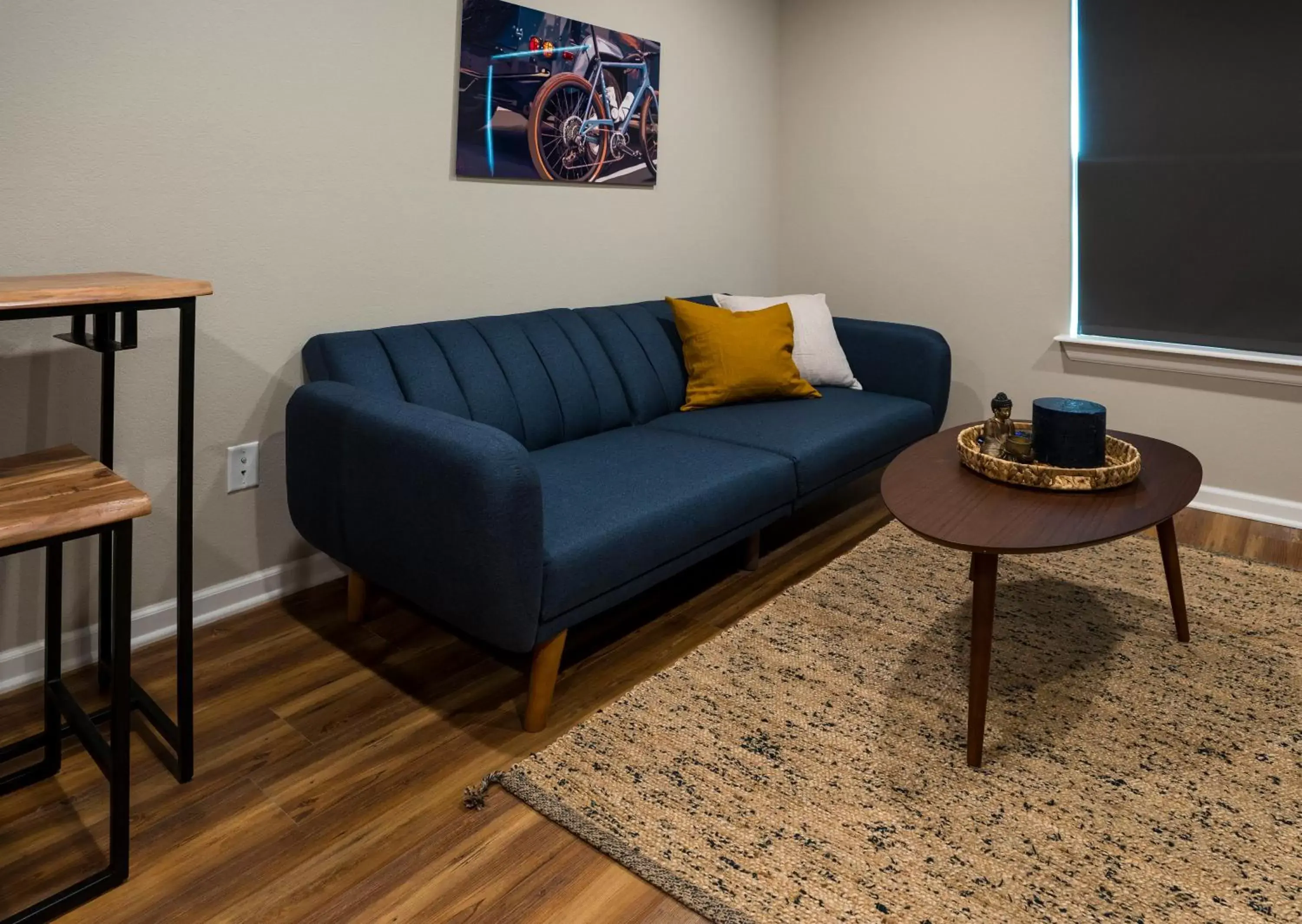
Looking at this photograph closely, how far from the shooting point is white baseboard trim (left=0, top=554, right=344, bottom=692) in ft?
6.59

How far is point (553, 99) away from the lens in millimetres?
2896

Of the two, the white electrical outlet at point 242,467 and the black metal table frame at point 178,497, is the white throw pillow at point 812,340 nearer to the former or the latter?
the white electrical outlet at point 242,467

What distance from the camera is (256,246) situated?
7.32 ft

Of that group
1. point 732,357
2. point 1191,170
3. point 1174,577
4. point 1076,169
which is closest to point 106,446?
point 732,357

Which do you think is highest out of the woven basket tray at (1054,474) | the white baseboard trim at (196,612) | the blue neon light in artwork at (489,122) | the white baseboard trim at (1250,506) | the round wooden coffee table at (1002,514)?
the blue neon light in artwork at (489,122)

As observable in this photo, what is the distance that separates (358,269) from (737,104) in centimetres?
205

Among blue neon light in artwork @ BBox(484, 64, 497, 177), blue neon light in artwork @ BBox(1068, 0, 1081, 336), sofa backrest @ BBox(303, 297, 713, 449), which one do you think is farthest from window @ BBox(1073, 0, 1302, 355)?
blue neon light in artwork @ BBox(484, 64, 497, 177)

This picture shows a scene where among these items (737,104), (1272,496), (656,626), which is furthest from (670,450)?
(1272,496)

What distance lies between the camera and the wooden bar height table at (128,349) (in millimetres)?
1368

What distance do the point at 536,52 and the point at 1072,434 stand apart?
1.96 meters

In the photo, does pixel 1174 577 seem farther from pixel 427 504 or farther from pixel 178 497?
pixel 178 497

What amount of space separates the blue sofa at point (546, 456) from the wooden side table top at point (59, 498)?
56cm

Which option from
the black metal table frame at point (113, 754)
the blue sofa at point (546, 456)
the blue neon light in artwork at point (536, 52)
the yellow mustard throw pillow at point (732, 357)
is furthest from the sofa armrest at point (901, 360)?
the black metal table frame at point (113, 754)

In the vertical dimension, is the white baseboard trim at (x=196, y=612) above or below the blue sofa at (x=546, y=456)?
below
